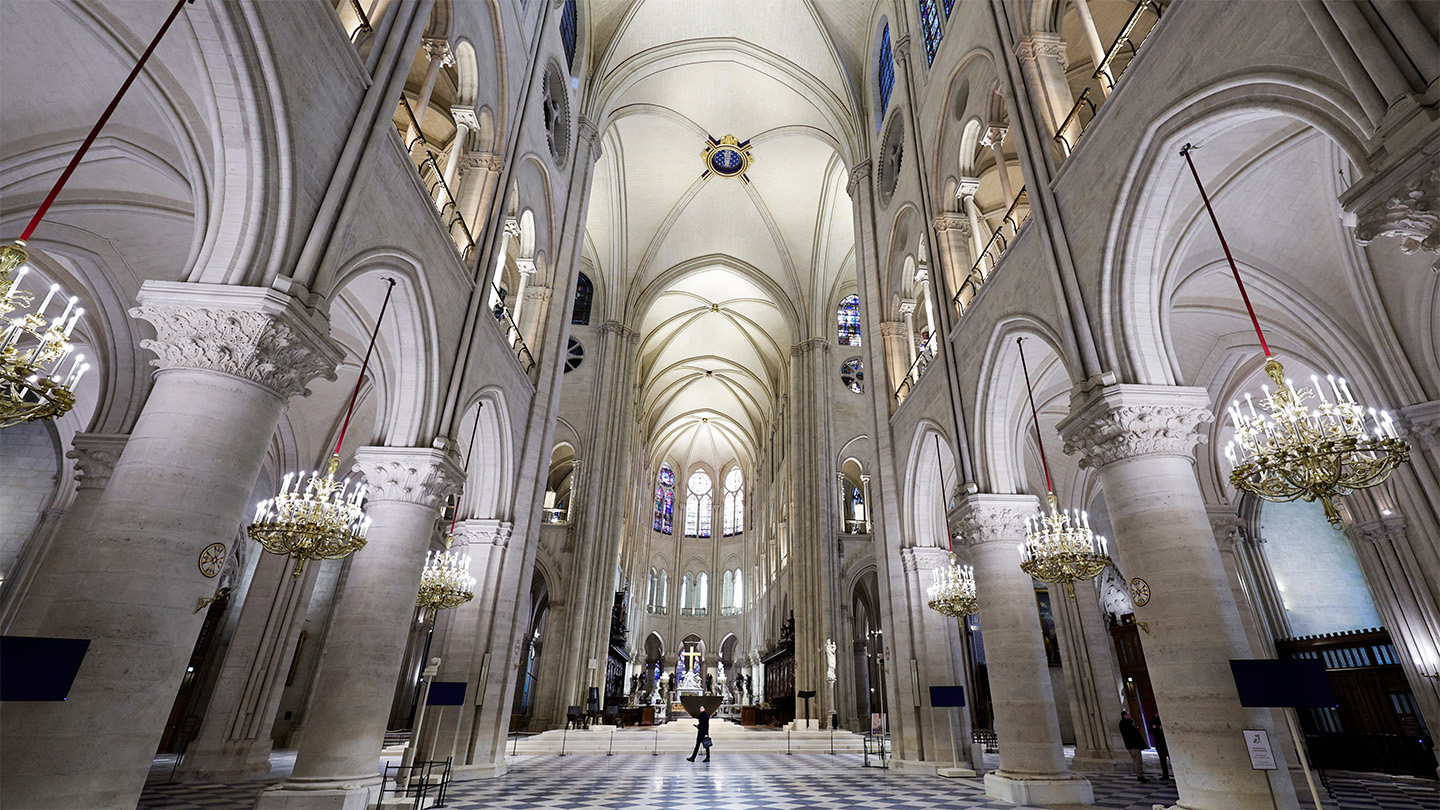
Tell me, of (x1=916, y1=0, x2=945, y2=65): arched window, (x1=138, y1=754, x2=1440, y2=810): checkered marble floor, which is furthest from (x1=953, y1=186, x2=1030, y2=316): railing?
(x1=138, y1=754, x2=1440, y2=810): checkered marble floor

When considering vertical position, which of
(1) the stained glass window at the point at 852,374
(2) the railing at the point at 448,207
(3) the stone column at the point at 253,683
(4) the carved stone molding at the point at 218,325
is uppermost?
(1) the stained glass window at the point at 852,374

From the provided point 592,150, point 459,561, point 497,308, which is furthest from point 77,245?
point 592,150

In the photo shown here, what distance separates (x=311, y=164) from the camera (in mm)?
5648

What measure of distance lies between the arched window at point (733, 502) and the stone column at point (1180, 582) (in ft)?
127

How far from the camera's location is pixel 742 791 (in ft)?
27.3

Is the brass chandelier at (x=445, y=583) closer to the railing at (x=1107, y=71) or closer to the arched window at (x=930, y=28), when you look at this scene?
the railing at (x=1107, y=71)

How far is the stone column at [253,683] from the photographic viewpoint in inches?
415

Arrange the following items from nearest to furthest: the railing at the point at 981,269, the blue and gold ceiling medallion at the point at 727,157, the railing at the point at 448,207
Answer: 1. the railing at the point at 448,207
2. the railing at the point at 981,269
3. the blue and gold ceiling medallion at the point at 727,157

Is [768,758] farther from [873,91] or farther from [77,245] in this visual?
[873,91]

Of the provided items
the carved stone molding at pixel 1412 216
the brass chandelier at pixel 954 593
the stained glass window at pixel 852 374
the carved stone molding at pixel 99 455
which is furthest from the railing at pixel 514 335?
the stained glass window at pixel 852 374

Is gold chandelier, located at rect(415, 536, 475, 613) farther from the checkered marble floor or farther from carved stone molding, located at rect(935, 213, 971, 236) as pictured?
carved stone molding, located at rect(935, 213, 971, 236)

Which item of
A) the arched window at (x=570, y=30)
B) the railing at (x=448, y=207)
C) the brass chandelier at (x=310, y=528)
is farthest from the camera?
the arched window at (x=570, y=30)

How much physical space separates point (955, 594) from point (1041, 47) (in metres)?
7.85

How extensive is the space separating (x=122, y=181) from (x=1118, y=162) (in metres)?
11.5
